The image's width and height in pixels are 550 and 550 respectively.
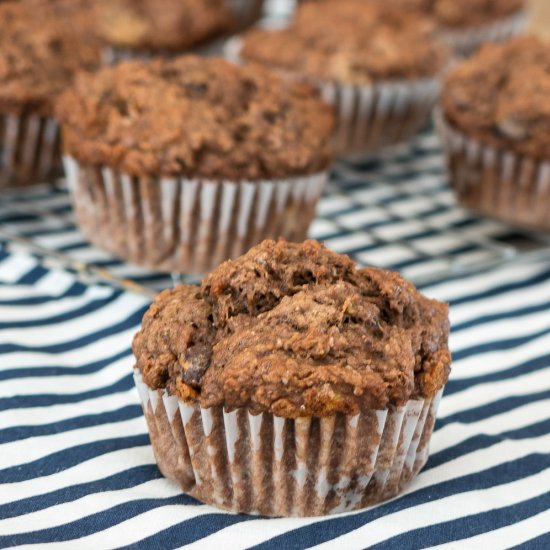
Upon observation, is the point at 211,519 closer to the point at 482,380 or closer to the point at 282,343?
the point at 282,343

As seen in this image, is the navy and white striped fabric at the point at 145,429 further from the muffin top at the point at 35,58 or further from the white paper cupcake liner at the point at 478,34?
the white paper cupcake liner at the point at 478,34

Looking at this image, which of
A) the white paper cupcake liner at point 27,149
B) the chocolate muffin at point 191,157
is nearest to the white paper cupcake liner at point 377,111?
the chocolate muffin at point 191,157

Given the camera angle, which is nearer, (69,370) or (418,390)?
(418,390)

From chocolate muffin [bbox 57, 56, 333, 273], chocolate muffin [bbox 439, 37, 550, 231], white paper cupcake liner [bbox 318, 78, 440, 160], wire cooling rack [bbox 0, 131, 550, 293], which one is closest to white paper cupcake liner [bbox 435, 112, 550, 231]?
chocolate muffin [bbox 439, 37, 550, 231]

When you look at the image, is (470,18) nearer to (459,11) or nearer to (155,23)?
(459,11)

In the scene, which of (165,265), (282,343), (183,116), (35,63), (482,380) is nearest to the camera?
(282,343)

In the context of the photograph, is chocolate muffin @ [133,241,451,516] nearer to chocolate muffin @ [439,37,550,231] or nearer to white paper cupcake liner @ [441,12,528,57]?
chocolate muffin @ [439,37,550,231]

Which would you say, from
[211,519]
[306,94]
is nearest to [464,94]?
[306,94]
